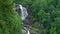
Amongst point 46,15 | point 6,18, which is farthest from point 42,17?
point 6,18

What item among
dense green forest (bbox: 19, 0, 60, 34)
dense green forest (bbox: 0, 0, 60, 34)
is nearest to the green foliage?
dense green forest (bbox: 0, 0, 60, 34)

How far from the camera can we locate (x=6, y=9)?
22.0m

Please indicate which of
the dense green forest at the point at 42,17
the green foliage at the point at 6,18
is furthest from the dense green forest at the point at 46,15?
the green foliage at the point at 6,18

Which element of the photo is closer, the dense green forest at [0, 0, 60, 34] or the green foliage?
the green foliage

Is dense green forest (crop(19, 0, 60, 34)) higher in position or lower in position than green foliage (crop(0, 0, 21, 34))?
higher

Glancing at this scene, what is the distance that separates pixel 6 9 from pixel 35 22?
19.7 m

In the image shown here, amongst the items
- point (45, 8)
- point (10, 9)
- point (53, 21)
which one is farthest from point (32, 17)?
point (10, 9)

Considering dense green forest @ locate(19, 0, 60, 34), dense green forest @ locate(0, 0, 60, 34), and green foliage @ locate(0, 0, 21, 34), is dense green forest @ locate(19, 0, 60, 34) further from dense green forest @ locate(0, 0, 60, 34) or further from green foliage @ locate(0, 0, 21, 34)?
green foliage @ locate(0, 0, 21, 34)

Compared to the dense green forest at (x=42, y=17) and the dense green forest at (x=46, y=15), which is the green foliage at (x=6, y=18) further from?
the dense green forest at (x=46, y=15)

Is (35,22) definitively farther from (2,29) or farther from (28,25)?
(2,29)

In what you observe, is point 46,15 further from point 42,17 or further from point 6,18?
point 6,18

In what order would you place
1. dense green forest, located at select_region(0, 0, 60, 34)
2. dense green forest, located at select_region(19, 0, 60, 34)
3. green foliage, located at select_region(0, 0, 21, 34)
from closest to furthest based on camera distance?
green foliage, located at select_region(0, 0, 21, 34)
dense green forest, located at select_region(0, 0, 60, 34)
dense green forest, located at select_region(19, 0, 60, 34)

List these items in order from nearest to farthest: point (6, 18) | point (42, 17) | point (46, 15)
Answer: point (6, 18), point (46, 15), point (42, 17)

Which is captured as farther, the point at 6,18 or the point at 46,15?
the point at 46,15
